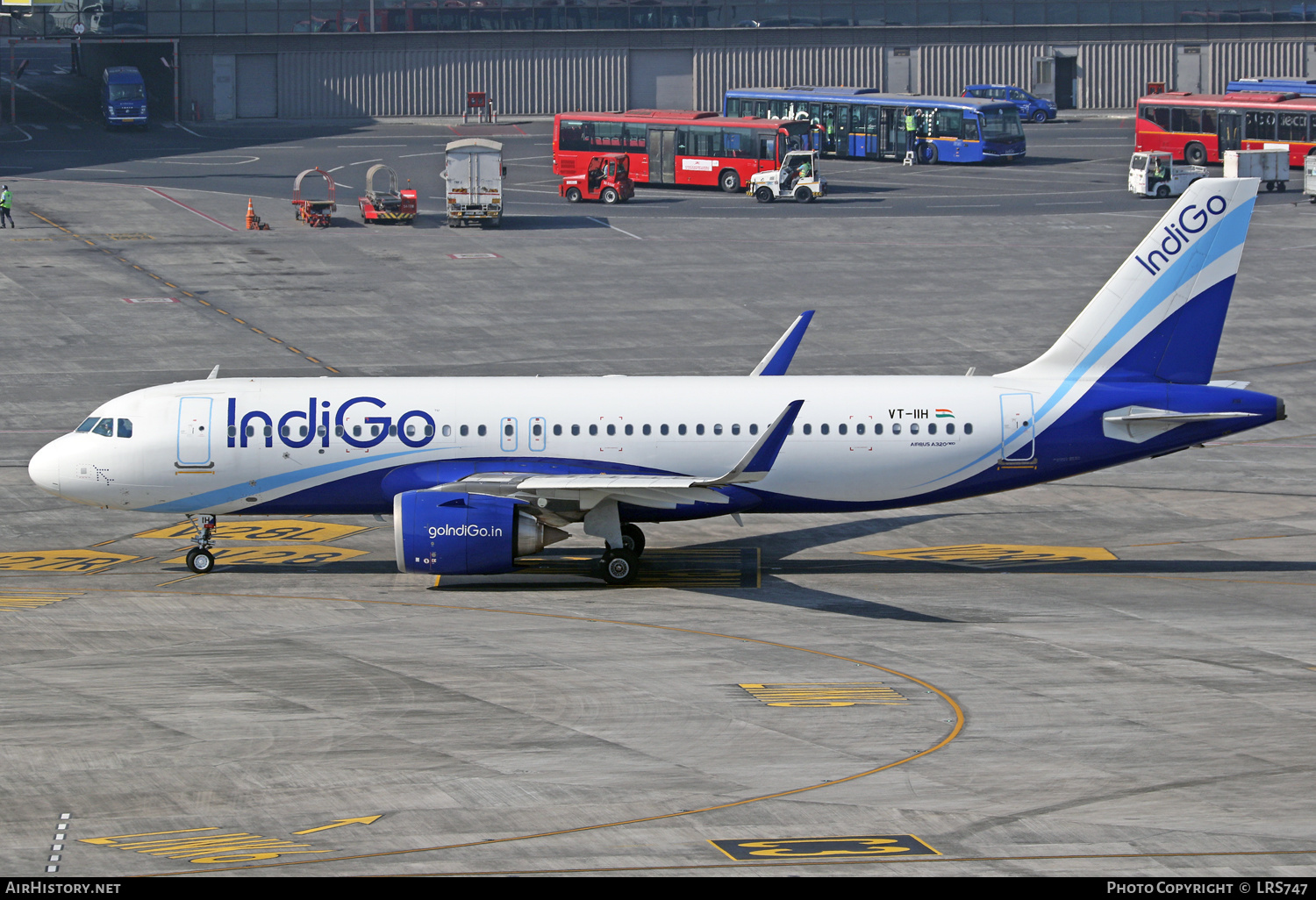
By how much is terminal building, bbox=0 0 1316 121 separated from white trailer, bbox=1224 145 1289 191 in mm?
39102

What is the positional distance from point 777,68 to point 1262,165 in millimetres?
49114

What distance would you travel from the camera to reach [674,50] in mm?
140500

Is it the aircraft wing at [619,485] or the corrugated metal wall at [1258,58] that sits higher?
the corrugated metal wall at [1258,58]

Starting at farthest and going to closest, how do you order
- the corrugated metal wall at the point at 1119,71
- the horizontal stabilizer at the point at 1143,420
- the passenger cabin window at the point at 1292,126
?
the corrugated metal wall at the point at 1119,71 → the passenger cabin window at the point at 1292,126 → the horizontal stabilizer at the point at 1143,420

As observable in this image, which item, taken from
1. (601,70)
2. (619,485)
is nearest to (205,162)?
(601,70)

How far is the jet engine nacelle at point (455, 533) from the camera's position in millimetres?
37500

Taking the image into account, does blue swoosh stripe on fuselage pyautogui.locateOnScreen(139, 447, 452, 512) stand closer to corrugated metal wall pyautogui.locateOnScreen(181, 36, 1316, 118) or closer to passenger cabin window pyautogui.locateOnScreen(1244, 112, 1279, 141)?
passenger cabin window pyautogui.locateOnScreen(1244, 112, 1279, 141)

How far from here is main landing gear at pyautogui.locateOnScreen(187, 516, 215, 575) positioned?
40.7 meters

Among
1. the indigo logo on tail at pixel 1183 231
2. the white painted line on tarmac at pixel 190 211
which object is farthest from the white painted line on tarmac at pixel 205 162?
the indigo logo on tail at pixel 1183 231

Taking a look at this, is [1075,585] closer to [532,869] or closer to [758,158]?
[532,869]

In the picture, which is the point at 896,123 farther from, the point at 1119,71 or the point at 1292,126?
the point at 1119,71

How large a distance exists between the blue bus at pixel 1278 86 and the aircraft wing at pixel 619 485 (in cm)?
9383

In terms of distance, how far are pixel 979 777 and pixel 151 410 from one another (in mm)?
24096

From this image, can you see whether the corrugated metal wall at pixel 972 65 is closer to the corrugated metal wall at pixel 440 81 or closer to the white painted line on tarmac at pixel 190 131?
the corrugated metal wall at pixel 440 81
